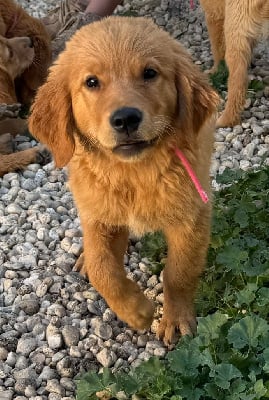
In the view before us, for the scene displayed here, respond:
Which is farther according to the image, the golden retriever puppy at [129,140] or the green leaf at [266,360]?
the golden retriever puppy at [129,140]

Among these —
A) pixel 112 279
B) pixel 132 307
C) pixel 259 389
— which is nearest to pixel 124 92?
pixel 112 279

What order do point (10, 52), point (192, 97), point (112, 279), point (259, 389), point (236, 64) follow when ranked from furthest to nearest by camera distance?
point (10, 52), point (236, 64), point (112, 279), point (192, 97), point (259, 389)

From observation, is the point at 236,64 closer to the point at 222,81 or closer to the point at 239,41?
the point at 239,41

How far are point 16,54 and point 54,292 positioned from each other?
2.28 meters

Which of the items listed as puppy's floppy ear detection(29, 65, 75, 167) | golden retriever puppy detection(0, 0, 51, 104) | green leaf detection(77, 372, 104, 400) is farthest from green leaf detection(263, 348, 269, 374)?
golden retriever puppy detection(0, 0, 51, 104)

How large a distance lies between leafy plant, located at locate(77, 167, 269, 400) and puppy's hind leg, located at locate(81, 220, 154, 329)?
26 centimetres

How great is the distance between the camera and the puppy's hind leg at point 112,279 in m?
3.07

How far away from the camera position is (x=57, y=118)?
2.87 m

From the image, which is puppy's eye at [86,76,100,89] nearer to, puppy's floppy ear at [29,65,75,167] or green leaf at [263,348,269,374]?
puppy's floppy ear at [29,65,75,167]

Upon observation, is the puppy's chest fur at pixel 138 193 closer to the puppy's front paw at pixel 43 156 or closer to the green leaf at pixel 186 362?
the green leaf at pixel 186 362

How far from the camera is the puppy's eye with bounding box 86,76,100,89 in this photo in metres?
2.74

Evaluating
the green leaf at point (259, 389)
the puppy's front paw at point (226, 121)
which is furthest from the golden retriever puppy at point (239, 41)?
the green leaf at point (259, 389)

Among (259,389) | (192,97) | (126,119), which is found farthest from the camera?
(192,97)

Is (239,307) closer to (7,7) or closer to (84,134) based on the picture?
(84,134)
